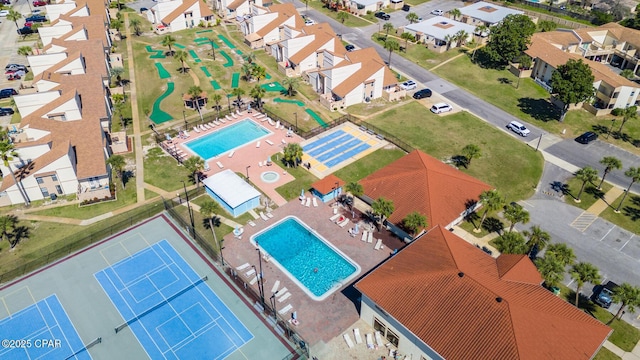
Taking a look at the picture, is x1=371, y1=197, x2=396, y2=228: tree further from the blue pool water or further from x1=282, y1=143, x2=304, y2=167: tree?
the blue pool water

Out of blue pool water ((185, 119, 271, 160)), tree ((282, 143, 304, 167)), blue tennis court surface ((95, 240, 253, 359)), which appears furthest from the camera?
blue pool water ((185, 119, 271, 160))

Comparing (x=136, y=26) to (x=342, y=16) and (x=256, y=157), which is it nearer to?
(x=342, y=16)

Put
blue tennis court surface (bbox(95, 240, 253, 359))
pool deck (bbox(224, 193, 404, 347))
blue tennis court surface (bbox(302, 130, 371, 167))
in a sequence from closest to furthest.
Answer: blue tennis court surface (bbox(95, 240, 253, 359)) → pool deck (bbox(224, 193, 404, 347)) → blue tennis court surface (bbox(302, 130, 371, 167))

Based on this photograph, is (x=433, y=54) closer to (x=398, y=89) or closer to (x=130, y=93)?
(x=398, y=89)

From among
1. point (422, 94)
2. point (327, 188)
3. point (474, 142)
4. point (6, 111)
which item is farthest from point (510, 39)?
point (6, 111)

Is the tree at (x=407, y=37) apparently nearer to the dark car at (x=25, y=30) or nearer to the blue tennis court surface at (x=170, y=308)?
the blue tennis court surface at (x=170, y=308)

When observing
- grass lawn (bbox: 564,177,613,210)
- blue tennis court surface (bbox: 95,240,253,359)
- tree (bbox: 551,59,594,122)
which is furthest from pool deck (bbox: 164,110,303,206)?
tree (bbox: 551,59,594,122)

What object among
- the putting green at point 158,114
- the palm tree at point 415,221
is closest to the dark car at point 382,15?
the putting green at point 158,114
